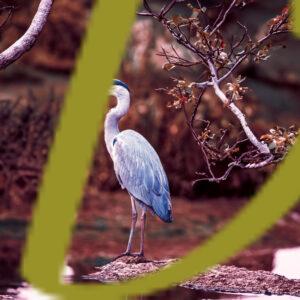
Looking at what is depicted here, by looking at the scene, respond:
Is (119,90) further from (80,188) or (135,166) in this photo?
(80,188)

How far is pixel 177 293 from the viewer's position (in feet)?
17.6

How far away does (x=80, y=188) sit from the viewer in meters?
5.34

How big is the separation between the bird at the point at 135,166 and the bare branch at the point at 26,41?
24.6 inches

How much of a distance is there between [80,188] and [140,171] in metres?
0.47

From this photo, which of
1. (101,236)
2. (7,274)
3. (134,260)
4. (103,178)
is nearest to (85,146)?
(134,260)

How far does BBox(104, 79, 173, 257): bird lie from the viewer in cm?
557

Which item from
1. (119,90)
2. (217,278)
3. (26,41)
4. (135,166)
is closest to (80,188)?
(135,166)

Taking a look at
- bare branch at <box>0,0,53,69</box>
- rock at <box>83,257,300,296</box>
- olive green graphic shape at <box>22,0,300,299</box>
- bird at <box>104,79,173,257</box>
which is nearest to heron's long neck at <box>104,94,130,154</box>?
bird at <box>104,79,173,257</box>

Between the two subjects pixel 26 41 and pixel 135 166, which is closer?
pixel 26 41

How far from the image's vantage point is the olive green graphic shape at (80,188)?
5230 millimetres

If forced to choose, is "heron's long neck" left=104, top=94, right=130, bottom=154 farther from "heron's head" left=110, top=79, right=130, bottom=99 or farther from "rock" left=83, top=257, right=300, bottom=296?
"rock" left=83, top=257, right=300, bottom=296

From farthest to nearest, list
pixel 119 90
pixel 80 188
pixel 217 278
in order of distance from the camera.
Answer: pixel 217 278, pixel 119 90, pixel 80 188

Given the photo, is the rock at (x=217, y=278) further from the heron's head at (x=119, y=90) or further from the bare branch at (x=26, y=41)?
the bare branch at (x=26, y=41)

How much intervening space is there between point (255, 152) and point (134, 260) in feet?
3.44
